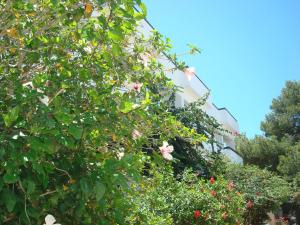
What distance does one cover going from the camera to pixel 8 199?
242cm

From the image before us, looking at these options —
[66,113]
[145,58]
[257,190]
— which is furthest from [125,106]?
[257,190]

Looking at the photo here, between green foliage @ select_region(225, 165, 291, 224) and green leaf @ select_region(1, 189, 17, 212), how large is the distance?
12753 mm

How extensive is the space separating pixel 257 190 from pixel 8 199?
14171 mm

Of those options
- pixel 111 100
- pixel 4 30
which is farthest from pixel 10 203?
pixel 4 30

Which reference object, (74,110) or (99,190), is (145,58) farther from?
(99,190)

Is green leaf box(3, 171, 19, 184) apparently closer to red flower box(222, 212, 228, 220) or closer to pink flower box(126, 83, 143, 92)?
pink flower box(126, 83, 143, 92)

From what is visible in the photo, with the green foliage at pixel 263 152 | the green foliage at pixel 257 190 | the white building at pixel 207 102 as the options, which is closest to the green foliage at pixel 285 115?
the green foliage at pixel 263 152

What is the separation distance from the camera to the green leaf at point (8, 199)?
2.41 metres

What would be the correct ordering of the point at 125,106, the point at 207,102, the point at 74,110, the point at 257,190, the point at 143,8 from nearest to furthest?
the point at 74,110 < the point at 125,106 < the point at 143,8 < the point at 257,190 < the point at 207,102

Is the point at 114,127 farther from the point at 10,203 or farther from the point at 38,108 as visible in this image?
the point at 10,203

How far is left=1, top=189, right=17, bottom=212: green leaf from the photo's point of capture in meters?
2.41

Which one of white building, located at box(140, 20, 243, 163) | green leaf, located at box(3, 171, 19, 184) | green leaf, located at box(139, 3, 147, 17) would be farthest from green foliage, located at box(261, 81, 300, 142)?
green leaf, located at box(3, 171, 19, 184)

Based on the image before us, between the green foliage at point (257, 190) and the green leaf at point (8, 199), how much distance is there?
12753 millimetres

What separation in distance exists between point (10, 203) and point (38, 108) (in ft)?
1.74
